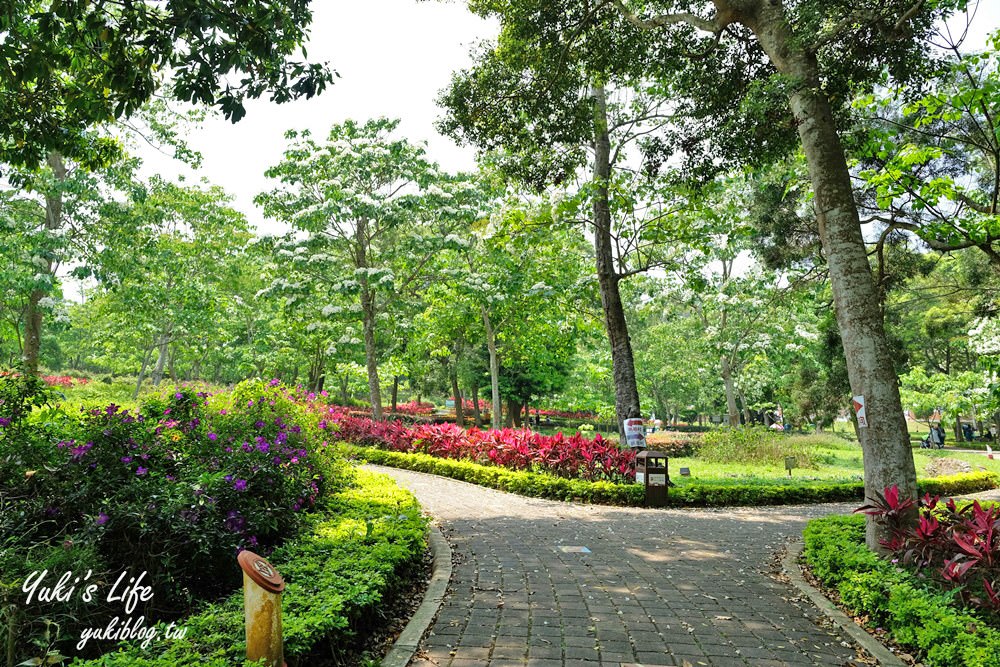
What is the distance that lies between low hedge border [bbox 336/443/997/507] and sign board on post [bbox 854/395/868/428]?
15.3ft

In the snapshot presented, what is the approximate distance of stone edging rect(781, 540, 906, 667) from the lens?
3826mm

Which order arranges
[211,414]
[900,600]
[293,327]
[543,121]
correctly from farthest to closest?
[293,327] < [543,121] < [211,414] < [900,600]

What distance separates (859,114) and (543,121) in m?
5.10

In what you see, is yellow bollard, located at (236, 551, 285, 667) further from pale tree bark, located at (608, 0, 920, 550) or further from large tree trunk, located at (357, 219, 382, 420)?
large tree trunk, located at (357, 219, 382, 420)

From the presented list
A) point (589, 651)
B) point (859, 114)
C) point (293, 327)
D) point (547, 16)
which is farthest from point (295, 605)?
point (293, 327)

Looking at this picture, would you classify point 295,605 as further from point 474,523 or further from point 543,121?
point 543,121

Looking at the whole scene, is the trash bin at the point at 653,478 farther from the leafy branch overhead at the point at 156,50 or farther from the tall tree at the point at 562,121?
the leafy branch overhead at the point at 156,50

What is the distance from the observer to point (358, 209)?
1554 cm

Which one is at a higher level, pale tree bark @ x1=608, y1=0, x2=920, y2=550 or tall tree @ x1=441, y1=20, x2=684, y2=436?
tall tree @ x1=441, y1=20, x2=684, y2=436

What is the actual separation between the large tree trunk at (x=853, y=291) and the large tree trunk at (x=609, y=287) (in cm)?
510

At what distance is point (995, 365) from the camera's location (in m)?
7.01

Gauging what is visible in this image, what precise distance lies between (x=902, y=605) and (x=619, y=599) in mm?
2027

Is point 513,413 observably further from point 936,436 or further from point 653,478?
point 936,436

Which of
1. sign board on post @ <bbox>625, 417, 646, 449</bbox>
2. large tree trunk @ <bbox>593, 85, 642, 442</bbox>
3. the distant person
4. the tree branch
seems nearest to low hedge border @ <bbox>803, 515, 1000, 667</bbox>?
sign board on post @ <bbox>625, 417, 646, 449</bbox>
